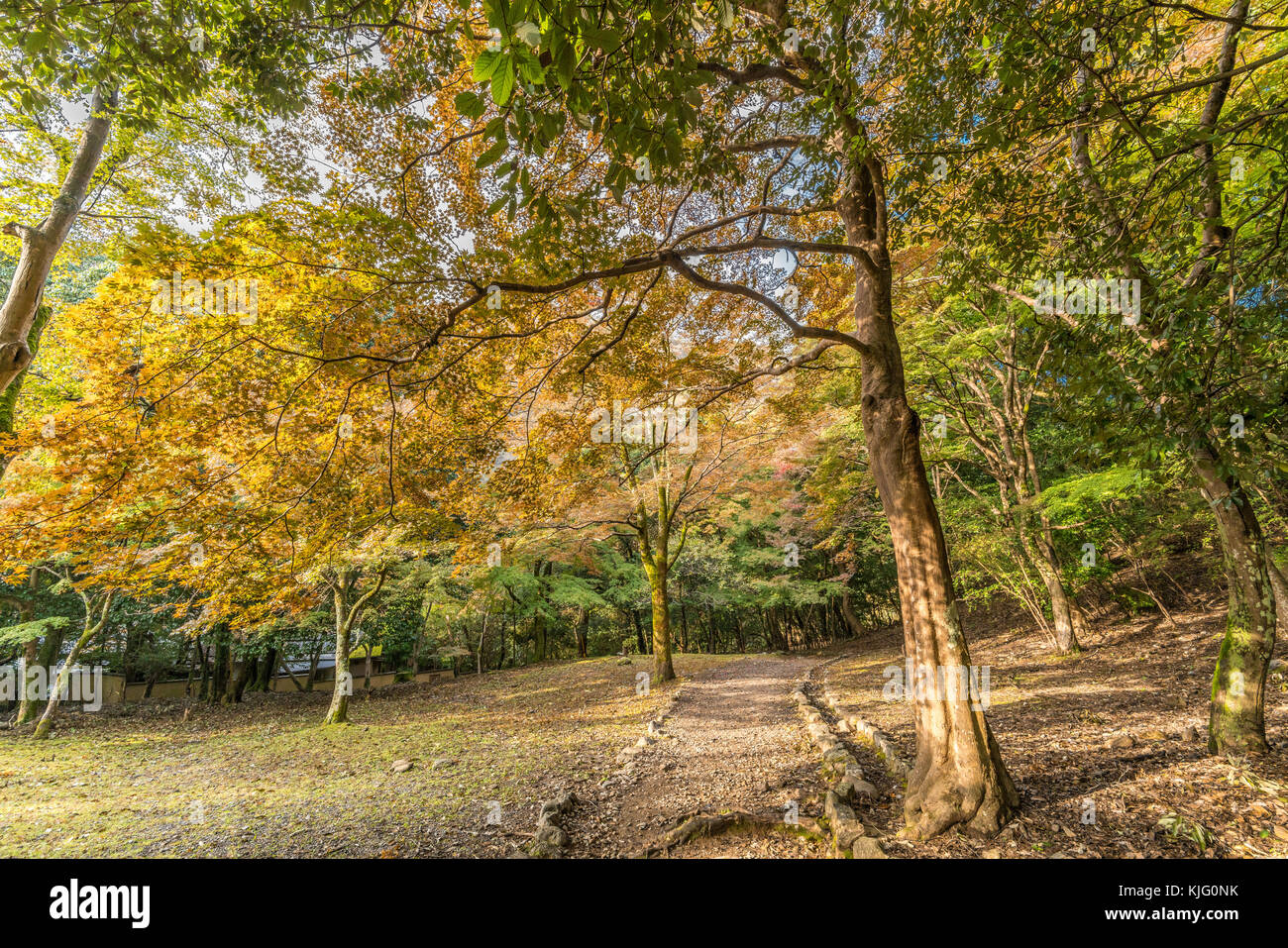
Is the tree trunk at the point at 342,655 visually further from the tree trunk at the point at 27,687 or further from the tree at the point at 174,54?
the tree trunk at the point at 27,687

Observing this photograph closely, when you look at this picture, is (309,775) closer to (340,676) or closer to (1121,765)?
(340,676)

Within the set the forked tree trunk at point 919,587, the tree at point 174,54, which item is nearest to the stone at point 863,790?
the forked tree trunk at point 919,587

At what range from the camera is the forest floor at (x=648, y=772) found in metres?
3.19

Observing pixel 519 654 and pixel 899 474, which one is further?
pixel 519 654

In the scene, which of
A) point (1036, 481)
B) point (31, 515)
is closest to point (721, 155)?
Answer: point (31, 515)

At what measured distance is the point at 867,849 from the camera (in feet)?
9.93

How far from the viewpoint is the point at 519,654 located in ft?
71.8

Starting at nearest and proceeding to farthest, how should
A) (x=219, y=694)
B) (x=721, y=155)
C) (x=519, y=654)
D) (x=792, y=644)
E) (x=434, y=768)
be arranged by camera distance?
1. (x=721, y=155)
2. (x=434, y=768)
3. (x=219, y=694)
4. (x=519, y=654)
5. (x=792, y=644)

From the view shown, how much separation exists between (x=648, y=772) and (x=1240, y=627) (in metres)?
5.20

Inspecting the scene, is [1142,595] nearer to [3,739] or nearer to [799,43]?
[799,43]

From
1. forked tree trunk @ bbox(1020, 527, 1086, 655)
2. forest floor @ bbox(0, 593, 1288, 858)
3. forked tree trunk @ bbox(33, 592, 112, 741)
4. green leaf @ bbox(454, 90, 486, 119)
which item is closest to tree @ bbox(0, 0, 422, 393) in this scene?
green leaf @ bbox(454, 90, 486, 119)

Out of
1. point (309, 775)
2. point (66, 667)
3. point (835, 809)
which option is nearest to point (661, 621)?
point (309, 775)
